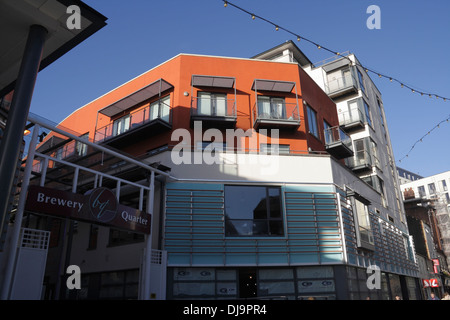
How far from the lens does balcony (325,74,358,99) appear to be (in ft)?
90.0

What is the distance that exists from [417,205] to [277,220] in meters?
36.4

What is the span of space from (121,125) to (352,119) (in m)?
16.7

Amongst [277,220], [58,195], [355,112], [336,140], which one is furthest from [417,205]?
[58,195]

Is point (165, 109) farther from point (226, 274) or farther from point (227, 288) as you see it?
point (227, 288)

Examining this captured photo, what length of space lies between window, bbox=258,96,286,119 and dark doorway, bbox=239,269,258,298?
7.70 metres

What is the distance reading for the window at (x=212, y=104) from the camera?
18.3 meters

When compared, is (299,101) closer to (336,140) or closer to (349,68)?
(336,140)

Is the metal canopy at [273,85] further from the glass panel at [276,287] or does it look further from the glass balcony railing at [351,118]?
the glass panel at [276,287]

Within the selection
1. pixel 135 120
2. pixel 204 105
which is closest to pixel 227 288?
pixel 204 105

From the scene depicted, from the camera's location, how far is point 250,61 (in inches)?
787

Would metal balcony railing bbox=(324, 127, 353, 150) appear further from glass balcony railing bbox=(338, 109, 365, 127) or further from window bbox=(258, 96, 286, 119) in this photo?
glass balcony railing bbox=(338, 109, 365, 127)

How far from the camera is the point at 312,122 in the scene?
2031cm

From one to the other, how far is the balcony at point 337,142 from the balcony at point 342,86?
7285 mm
